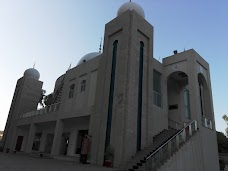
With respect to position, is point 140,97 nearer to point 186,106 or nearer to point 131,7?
point 186,106

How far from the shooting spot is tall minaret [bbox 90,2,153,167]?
48.0ft

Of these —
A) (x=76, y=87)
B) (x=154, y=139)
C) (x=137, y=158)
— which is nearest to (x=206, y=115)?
(x=154, y=139)

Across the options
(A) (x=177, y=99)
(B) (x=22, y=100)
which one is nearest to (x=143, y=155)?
(A) (x=177, y=99)

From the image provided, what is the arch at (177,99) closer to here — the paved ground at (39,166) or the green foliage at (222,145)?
the paved ground at (39,166)

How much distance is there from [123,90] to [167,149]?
209 inches

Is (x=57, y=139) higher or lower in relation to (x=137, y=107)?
lower

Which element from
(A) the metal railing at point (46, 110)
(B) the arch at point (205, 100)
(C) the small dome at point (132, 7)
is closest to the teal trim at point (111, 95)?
(C) the small dome at point (132, 7)

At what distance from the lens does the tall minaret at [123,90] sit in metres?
14.6

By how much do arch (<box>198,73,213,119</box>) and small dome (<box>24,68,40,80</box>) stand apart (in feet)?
86.7

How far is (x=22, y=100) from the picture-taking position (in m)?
32.6

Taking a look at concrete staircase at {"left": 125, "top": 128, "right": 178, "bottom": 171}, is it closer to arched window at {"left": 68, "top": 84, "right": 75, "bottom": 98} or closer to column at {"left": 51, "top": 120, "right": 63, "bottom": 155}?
column at {"left": 51, "top": 120, "right": 63, "bottom": 155}

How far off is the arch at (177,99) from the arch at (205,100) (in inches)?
63.5

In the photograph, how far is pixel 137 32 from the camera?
714 inches

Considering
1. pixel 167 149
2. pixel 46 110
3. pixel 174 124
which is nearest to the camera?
pixel 167 149
